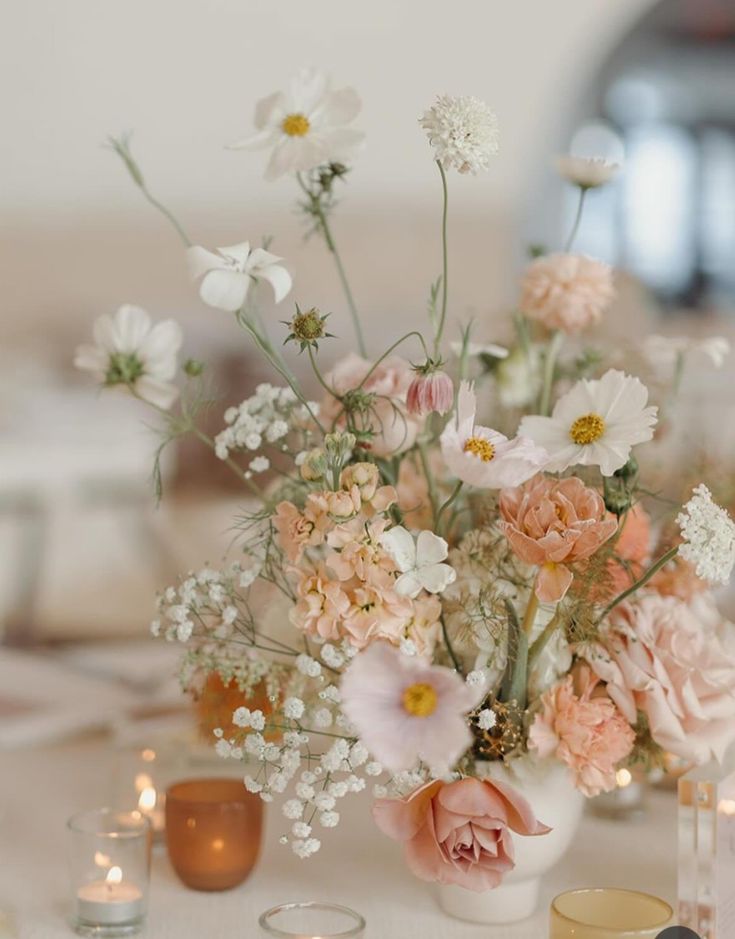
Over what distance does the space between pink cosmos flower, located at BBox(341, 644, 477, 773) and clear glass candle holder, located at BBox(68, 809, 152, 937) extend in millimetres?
324

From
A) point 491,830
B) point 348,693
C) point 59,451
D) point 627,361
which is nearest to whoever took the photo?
point 348,693

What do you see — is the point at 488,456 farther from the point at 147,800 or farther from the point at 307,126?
the point at 147,800

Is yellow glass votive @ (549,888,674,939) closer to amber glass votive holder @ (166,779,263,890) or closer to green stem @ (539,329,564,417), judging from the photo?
amber glass votive holder @ (166,779,263,890)

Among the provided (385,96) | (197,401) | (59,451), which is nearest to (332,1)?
(385,96)

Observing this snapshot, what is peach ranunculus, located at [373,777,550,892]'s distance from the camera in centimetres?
81

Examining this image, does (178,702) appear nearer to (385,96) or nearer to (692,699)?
(692,699)

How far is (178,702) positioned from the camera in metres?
1.43

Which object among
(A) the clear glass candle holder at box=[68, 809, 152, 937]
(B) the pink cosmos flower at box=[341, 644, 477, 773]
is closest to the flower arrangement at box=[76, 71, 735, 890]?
(B) the pink cosmos flower at box=[341, 644, 477, 773]

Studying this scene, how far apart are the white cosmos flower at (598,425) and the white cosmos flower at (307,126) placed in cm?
26

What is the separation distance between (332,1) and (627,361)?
2.88 metres

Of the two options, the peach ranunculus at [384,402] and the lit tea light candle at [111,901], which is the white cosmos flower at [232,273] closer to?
the peach ranunculus at [384,402]

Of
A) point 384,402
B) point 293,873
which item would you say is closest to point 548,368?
point 384,402

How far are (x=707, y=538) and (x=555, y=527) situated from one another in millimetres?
89

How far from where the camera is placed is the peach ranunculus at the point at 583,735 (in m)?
0.88
